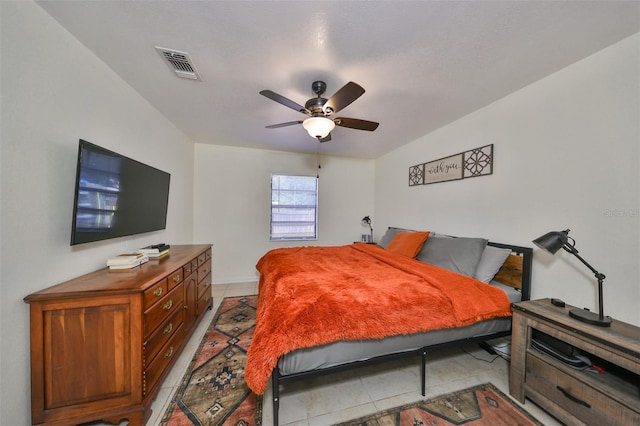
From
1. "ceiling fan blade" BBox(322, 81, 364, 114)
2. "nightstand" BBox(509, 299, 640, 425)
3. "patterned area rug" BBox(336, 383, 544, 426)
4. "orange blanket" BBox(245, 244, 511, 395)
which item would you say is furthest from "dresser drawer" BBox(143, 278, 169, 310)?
"nightstand" BBox(509, 299, 640, 425)

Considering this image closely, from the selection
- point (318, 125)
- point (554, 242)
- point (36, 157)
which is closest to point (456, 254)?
point (554, 242)

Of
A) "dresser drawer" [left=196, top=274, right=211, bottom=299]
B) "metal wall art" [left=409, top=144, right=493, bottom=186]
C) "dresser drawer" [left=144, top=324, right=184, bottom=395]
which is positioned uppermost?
"metal wall art" [left=409, top=144, right=493, bottom=186]

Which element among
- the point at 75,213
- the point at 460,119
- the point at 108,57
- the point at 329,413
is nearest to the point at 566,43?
the point at 460,119

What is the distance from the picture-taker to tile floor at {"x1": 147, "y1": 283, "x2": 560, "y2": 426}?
1458 millimetres

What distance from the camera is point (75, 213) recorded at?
54.2 inches

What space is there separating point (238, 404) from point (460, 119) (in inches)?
141

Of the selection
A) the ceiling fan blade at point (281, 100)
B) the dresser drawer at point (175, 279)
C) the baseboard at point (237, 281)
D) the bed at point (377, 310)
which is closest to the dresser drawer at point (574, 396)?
the bed at point (377, 310)

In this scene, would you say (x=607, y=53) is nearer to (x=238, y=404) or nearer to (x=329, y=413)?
(x=329, y=413)

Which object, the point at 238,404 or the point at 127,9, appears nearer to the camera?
the point at 127,9

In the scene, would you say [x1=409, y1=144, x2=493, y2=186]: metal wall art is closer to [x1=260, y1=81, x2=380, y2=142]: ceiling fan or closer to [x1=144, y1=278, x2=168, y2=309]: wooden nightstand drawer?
[x1=260, y1=81, x2=380, y2=142]: ceiling fan

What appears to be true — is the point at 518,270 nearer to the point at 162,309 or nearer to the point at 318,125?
the point at 318,125

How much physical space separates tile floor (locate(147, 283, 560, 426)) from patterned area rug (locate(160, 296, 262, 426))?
76 millimetres

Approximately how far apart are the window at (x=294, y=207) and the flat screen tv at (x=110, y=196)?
83.2 inches

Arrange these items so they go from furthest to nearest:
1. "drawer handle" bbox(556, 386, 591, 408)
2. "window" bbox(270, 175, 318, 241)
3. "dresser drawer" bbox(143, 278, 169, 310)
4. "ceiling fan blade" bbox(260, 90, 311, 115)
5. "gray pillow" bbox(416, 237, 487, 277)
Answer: "window" bbox(270, 175, 318, 241) → "gray pillow" bbox(416, 237, 487, 277) → "ceiling fan blade" bbox(260, 90, 311, 115) → "dresser drawer" bbox(143, 278, 169, 310) → "drawer handle" bbox(556, 386, 591, 408)
